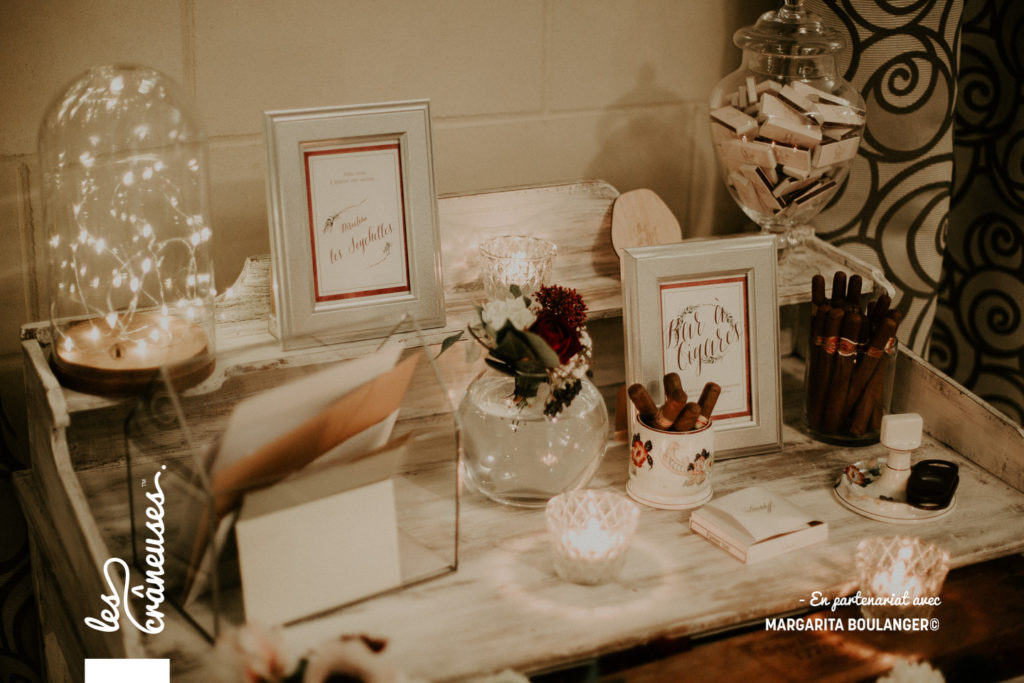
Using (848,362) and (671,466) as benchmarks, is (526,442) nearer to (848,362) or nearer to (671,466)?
(671,466)

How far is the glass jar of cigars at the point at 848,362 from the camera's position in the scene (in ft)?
4.29

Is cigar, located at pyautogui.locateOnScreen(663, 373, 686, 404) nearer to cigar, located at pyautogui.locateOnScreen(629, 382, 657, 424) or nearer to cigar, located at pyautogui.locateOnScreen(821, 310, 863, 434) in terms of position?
cigar, located at pyautogui.locateOnScreen(629, 382, 657, 424)

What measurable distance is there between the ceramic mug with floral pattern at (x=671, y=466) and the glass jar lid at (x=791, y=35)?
1.89 ft

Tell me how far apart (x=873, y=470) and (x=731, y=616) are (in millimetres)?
371

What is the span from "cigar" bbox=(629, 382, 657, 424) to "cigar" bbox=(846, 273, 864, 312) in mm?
381

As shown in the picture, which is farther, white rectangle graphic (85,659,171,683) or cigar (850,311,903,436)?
cigar (850,311,903,436)

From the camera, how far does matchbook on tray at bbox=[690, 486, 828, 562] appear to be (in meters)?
1.09

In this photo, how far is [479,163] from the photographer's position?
4.76 feet

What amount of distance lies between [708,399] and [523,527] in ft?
0.94

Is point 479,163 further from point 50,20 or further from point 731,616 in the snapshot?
point 731,616

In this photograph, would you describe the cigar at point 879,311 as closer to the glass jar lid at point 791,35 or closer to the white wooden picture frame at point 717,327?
the white wooden picture frame at point 717,327

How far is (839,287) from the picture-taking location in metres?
A: 1.36

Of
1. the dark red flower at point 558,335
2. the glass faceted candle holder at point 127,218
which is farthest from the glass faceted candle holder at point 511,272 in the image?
the glass faceted candle holder at point 127,218

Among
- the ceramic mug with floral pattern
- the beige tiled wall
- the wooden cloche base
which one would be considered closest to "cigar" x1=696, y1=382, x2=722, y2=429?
the ceramic mug with floral pattern
